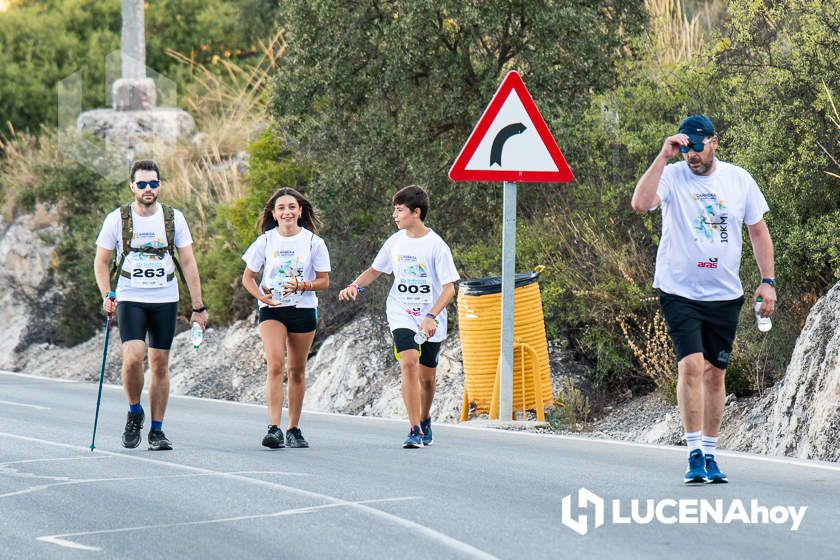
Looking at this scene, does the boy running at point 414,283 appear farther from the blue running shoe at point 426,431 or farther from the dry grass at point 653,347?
the dry grass at point 653,347

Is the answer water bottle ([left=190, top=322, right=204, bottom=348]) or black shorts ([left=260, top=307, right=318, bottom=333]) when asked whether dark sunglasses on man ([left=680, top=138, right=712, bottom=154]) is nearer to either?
black shorts ([left=260, top=307, right=318, bottom=333])

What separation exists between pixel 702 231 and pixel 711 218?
0.32 feet

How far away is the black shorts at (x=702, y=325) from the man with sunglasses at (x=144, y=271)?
361 cm

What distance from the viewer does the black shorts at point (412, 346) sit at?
10609 mm

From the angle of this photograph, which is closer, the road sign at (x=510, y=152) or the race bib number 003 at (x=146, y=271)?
the race bib number 003 at (x=146, y=271)

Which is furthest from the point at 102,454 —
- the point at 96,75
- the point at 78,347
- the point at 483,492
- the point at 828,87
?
the point at 96,75

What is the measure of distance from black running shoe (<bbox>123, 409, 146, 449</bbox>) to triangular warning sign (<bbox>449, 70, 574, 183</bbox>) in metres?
3.51

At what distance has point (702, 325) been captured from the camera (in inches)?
334

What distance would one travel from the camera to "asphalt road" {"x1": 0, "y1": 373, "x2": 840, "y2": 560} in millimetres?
6992

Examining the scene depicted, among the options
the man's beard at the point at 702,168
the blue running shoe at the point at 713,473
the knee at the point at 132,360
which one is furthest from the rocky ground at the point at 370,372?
the knee at the point at 132,360

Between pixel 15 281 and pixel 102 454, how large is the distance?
65.0ft

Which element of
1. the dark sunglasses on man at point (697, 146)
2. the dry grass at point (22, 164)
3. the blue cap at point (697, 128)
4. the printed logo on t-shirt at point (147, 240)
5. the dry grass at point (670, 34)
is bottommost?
the printed logo on t-shirt at point (147, 240)

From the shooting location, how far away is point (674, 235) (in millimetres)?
8398

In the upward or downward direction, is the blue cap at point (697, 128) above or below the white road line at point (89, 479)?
above
